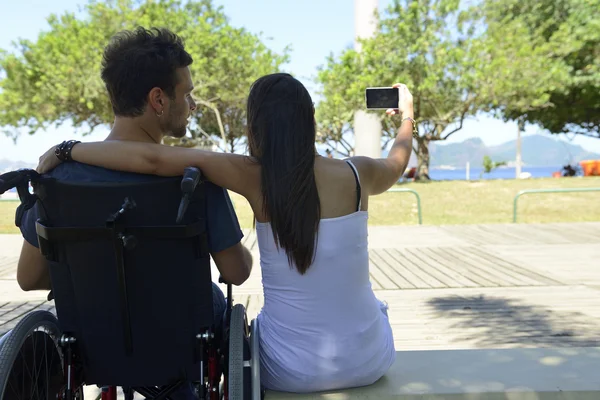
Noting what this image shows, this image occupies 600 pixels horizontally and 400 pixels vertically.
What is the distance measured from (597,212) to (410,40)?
46.0 ft

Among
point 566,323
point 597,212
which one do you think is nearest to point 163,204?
point 566,323

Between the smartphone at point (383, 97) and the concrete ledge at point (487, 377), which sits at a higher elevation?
the smartphone at point (383, 97)

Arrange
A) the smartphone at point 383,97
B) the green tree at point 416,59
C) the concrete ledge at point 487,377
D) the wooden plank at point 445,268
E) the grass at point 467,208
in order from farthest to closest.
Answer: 1. the green tree at point 416,59
2. the grass at point 467,208
3. the wooden plank at point 445,268
4. the smartphone at point 383,97
5. the concrete ledge at point 487,377

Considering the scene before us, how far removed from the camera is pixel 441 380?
7.75 feet

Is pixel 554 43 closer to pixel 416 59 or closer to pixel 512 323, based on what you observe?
pixel 416 59

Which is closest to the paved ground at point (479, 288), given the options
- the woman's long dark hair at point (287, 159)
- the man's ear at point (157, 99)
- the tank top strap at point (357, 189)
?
the tank top strap at point (357, 189)

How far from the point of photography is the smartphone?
2.86 m

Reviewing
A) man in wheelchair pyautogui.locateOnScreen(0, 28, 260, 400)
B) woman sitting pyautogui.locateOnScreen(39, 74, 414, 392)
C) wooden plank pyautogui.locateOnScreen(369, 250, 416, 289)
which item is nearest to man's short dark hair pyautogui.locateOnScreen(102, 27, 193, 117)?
man in wheelchair pyautogui.locateOnScreen(0, 28, 260, 400)

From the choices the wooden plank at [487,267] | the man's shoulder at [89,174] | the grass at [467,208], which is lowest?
the grass at [467,208]

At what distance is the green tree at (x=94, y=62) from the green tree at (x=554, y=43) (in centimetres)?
1205

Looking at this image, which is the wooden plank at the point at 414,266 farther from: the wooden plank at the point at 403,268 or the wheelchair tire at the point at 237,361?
the wheelchair tire at the point at 237,361

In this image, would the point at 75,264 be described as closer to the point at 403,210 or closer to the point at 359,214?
the point at 359,214

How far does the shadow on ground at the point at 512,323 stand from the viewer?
4297mm

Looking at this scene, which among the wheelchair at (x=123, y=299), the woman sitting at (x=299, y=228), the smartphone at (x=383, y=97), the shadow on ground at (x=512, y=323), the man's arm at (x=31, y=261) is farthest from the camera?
the shadow on ground at (x=512, y=323)
